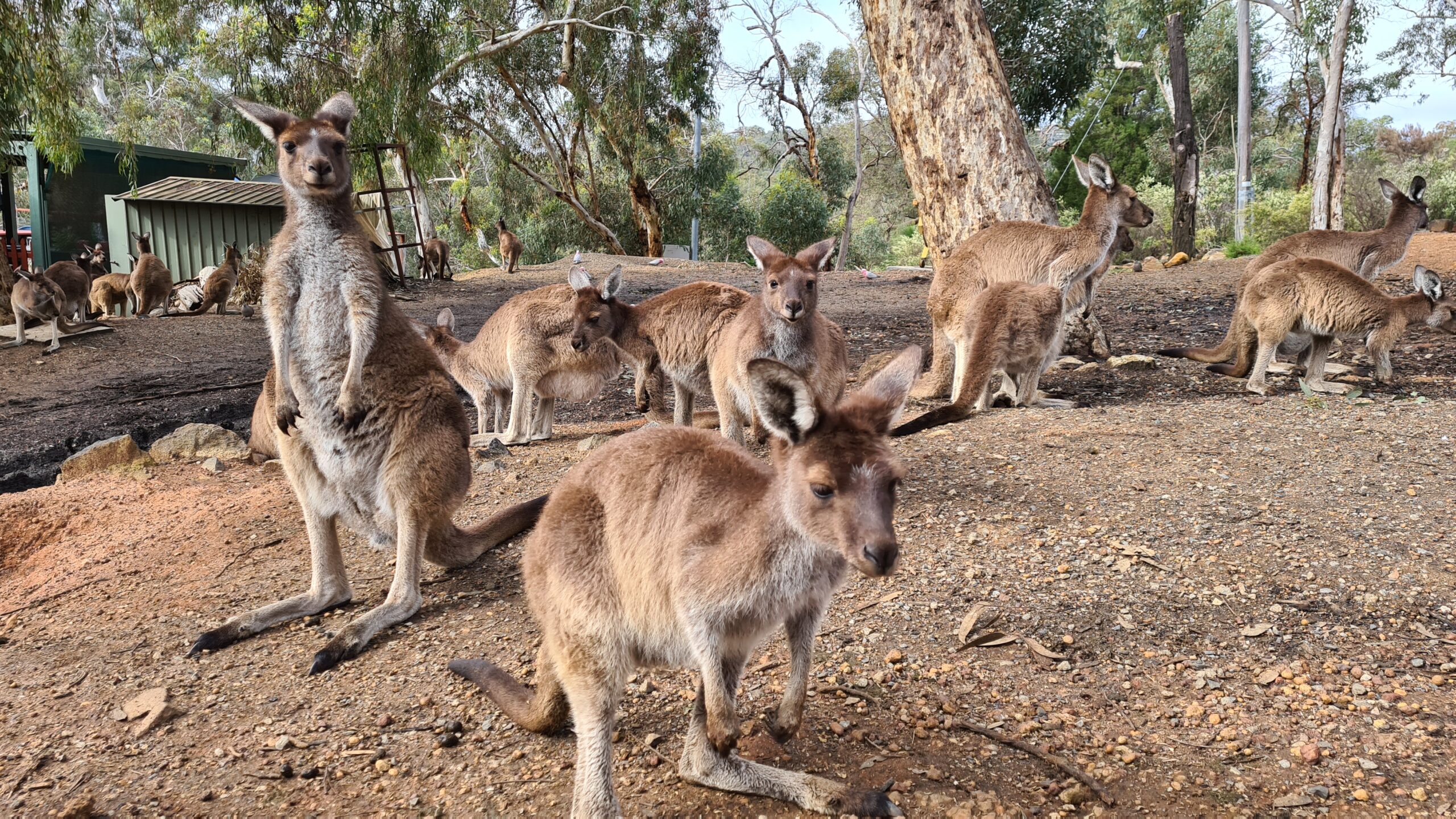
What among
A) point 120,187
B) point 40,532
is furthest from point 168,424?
point 120,187

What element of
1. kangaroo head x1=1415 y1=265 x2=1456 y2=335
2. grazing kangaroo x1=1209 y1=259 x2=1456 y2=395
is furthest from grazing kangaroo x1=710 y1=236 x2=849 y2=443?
kangaroo head x1=1415 y1=265 x2=1456 y2=335

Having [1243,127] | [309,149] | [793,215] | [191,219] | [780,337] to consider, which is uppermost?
[1243,127]

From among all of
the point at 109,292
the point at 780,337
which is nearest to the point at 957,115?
the point at 780,337

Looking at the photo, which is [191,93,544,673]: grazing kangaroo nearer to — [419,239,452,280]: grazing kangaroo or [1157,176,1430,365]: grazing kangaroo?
[1157,176,1430,365]: grazing kangaroo

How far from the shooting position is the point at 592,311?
7340 millimetres

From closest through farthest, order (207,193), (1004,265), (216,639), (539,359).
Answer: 1. (216,639)
2. (539,359)
3. (1004,265)
4. (207,193)

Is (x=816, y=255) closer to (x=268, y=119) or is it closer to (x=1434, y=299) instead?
(x=268, y=119)

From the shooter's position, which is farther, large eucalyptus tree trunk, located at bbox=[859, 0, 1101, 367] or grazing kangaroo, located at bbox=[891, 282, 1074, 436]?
large eucalyptus tree trunk, located at bbox=[859, 0, 1101, 367]

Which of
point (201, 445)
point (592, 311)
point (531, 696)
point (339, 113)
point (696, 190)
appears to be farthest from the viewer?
point (696, 190)

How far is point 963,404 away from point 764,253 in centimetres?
172

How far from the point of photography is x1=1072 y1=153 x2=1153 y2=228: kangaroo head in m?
8.70

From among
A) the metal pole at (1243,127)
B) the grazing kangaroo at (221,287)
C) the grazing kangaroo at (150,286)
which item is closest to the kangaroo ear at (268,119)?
the grazing kangaroo at (221,287)

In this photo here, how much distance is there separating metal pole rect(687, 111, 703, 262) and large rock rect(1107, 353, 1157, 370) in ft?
63.0

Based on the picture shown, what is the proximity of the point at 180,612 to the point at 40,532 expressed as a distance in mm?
2323
